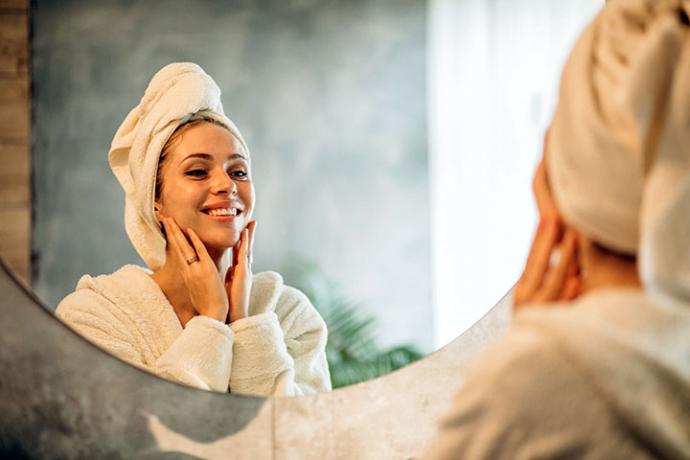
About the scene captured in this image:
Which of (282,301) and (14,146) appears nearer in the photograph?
(14,146)

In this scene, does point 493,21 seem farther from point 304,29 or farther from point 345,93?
point 304,29

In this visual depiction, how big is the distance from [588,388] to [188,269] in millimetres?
459

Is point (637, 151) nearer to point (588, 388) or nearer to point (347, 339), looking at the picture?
point (588, 388)

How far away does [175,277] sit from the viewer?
775mm

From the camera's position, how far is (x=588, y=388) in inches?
15.9

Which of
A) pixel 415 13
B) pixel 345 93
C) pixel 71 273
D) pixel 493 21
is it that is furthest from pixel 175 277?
pixel 493 21

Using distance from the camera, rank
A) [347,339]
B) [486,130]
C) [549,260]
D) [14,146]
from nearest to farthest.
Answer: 1. [549,260]
2. [14,146]
3. [347,339]
4. [486,130]

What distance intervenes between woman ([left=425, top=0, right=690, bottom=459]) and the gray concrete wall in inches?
15.8

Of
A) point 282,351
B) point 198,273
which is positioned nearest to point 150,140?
point 198,273

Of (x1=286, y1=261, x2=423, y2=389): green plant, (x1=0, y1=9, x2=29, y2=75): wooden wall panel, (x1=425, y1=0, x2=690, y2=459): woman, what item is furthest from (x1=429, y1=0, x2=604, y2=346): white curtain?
(x1=425, y1=0, x2=690, y2=459): woman

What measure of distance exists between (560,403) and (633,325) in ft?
0.18

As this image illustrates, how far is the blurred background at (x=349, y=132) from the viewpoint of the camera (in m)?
0.72

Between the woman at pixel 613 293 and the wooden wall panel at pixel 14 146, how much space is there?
16.5 inches

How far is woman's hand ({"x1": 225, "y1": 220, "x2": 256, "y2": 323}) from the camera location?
2.61ft
